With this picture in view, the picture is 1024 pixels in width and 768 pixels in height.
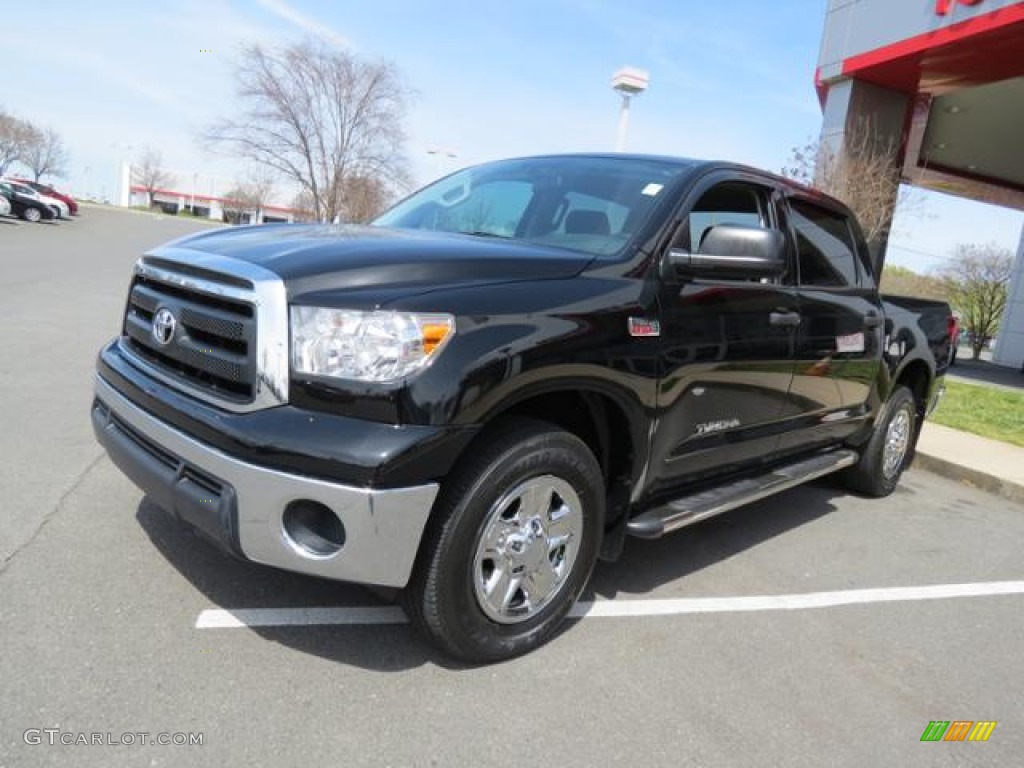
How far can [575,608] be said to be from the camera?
3.33m

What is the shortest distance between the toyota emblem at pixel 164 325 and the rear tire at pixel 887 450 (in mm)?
4477

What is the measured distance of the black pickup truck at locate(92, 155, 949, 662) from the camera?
2348 millimetres

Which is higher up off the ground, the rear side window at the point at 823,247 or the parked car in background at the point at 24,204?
the rear side window at the point at 823,247

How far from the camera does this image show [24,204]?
3080 cm

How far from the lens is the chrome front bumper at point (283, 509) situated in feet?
7.52

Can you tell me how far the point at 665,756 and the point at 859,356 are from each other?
3.02 meters

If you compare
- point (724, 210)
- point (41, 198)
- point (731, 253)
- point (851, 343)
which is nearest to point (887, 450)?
point (851, 343)

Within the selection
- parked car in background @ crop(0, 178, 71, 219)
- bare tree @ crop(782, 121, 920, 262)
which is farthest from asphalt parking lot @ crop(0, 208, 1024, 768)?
parked car in background @ crop(0, 178, 71, 219)

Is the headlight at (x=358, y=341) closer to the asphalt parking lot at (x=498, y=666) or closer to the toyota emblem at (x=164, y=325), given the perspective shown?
the toyota emblem at (x=164, y=325)

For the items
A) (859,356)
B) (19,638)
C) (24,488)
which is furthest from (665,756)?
(24,488)

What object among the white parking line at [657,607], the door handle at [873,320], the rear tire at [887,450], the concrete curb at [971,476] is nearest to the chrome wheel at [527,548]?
the white parking line at [657,607]

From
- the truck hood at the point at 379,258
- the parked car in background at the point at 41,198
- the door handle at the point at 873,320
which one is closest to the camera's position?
the truck hood at the point at 379,258

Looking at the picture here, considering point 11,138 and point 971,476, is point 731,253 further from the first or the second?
point 11,138

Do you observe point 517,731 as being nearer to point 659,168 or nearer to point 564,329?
point 564,329
